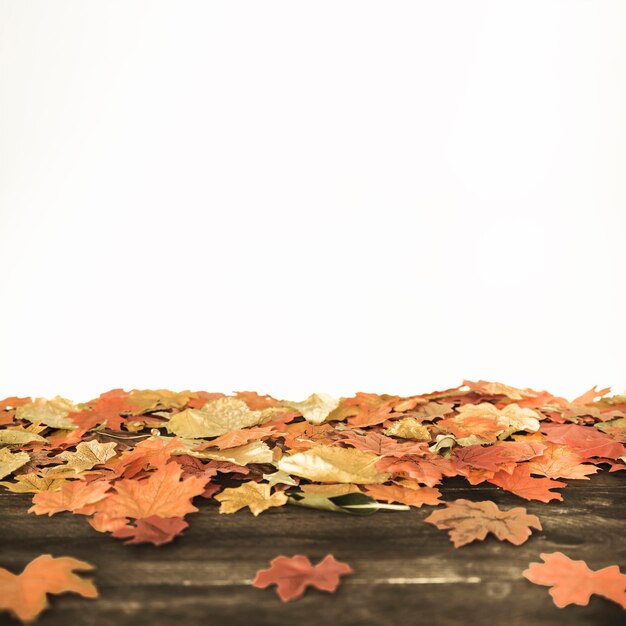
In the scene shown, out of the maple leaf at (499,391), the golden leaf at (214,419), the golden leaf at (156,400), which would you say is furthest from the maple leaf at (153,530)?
the maple leaf at (499,391)

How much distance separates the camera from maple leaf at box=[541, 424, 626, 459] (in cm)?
99

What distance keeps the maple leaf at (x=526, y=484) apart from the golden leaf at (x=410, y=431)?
0.18 m

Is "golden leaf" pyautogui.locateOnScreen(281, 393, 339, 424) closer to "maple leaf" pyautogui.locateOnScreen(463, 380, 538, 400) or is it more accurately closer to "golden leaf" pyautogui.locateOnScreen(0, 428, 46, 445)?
"maple leaf" pyautogui.locateOnScreen(463, 380, 538, 400)

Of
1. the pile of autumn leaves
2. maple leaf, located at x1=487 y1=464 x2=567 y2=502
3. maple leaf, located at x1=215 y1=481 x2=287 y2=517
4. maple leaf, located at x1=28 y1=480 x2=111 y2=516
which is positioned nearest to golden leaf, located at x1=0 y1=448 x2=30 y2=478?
the pile of autumn leaves

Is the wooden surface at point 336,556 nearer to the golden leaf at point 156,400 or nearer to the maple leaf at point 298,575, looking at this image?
the maple leaf at point 298,575

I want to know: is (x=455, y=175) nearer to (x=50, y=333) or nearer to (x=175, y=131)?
(x=175, y=131)

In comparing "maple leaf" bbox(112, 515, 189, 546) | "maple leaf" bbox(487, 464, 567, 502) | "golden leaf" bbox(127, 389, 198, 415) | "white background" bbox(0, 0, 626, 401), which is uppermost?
"white background" bbox(0, 0, 626, 401)

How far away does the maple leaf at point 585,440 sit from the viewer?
0.99 meters

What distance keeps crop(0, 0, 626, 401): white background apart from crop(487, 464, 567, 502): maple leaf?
5.24 ft

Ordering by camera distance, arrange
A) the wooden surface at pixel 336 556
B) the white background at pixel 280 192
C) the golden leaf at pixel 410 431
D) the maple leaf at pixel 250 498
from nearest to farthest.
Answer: the wooden surface at pixel 336 556
the maple leaf at pixel 250 498
the golden leaf at pixel 410 431
the white background at pixel 280 192

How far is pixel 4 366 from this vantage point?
8.32 feet

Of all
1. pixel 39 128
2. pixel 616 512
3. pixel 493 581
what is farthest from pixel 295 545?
pixel 39 128

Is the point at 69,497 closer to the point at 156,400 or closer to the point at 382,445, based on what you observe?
the point at 382,445

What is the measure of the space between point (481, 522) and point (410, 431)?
1.15ft
